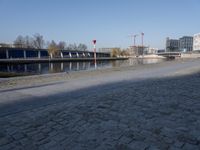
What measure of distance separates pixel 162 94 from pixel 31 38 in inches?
3534

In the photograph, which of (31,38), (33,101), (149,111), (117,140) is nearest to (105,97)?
(149,111)

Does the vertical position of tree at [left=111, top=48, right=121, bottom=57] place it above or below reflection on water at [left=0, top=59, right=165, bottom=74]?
above

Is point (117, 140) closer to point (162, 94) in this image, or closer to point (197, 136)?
point (197, 136)

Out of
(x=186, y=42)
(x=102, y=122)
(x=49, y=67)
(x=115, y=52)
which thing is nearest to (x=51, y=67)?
(x=49, y=67)

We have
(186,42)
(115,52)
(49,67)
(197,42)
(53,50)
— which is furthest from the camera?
(186,42)

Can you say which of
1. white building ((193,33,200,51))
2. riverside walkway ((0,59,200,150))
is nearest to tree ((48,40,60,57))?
riverside walkway ((0,59,200,150))

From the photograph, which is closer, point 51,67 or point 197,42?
point 51,67

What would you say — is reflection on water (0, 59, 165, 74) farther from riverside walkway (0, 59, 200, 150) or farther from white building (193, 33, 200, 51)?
white building (193, 33, 200, 51)

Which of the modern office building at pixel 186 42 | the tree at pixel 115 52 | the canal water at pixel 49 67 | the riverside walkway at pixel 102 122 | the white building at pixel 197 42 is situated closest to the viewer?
the riverside walkway at pixel 102 122

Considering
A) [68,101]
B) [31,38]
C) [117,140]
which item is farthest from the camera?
[31,38]

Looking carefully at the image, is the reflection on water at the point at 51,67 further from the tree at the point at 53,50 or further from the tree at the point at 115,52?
the tree at the point at 115,52

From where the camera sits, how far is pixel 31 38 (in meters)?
86.8

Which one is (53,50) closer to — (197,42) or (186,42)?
(197,42)

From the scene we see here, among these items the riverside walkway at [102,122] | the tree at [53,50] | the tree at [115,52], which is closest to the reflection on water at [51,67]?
the riverside walkway at [102,122]
